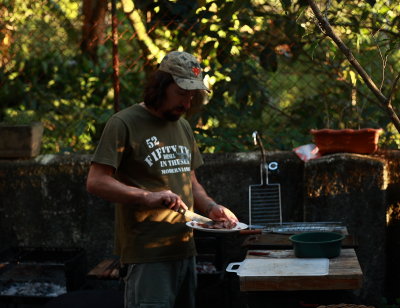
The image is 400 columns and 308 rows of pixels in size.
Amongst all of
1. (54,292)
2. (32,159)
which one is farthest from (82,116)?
(54,292)

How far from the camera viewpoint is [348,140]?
5.02 meters

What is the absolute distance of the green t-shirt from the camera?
3592mm

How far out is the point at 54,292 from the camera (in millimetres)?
5020

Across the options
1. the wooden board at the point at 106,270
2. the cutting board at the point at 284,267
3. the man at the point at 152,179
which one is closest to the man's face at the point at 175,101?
the man at the point at 152,179

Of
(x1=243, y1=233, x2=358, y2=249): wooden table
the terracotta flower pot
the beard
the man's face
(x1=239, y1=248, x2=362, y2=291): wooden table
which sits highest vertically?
the man's face

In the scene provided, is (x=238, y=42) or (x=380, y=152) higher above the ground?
(x=238, y=42)

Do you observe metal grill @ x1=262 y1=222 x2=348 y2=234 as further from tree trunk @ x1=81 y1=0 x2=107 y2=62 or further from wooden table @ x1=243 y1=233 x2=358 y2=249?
tree trunk @ x1=81 y1=0 x2=107 y2=62

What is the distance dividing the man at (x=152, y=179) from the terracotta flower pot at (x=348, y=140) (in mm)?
1491

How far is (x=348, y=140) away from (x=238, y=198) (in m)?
0.85

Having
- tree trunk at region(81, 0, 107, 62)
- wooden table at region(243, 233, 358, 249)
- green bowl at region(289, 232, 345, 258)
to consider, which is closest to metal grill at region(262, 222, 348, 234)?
wooden table at region(243, 233, 358, 249)

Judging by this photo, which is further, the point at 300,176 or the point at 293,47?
the point at 293,47

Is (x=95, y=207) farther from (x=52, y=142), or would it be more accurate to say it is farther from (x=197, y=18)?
(x=197, y=18)

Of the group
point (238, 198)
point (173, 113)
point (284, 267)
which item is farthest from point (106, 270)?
point (284, 267)

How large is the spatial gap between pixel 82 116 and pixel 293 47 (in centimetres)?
181
